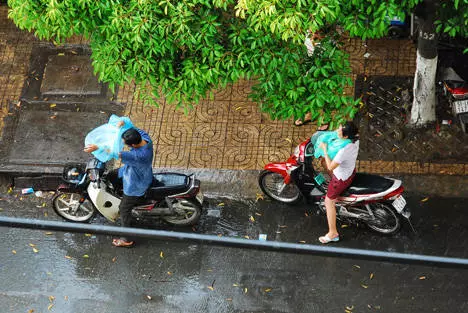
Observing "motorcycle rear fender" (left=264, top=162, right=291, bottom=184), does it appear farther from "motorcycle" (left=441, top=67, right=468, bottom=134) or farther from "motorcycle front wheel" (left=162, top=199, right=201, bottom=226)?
"motorcycle" (left=441, top=67, right=468, bottom=134)

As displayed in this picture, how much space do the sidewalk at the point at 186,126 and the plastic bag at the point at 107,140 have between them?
1.88 meters

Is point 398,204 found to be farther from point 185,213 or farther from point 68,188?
point 68,188

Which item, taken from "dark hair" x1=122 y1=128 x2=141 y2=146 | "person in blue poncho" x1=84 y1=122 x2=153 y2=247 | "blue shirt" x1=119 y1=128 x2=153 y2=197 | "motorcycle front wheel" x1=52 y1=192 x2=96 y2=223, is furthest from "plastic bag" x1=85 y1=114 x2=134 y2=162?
"motorcycle front wheel" x1=52 y1=192 x2=96 y2=223

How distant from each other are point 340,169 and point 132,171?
244cm

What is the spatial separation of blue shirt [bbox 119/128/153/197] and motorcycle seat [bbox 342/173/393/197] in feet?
7.84

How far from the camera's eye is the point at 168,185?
8.19 meters

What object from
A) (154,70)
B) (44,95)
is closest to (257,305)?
(154,70)

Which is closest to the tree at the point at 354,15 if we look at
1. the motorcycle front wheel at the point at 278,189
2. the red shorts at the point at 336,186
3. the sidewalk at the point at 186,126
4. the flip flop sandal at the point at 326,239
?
the red shorts at the point at 336,186

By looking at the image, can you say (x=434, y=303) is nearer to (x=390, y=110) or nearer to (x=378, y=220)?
(x=378, y=220)

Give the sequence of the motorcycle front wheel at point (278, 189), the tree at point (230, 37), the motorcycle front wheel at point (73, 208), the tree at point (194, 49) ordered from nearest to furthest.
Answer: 1. the tree at point (230, 37)
2. the tree at point (194, 49)
3. the motorcycle front wheel at point (73, 208)
4. the motorcycle front wheel at point (278, 189)

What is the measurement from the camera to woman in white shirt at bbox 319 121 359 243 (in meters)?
7.26

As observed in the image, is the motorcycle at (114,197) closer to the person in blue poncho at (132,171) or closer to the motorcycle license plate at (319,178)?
the person in blue poncho at (132,171)

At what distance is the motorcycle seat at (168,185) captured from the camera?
8.17 metres

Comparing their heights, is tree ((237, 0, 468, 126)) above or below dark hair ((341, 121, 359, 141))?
above
